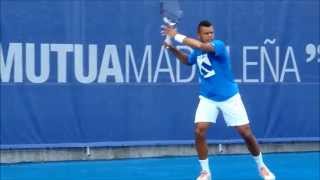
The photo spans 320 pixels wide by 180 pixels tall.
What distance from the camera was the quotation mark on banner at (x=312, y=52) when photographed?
11.9m

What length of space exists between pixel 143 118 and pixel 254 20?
76.7 inches

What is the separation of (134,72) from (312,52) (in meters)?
2.51

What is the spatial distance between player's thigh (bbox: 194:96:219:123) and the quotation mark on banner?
3.48 meters

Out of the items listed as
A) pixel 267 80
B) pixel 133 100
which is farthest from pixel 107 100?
pixel 267 80

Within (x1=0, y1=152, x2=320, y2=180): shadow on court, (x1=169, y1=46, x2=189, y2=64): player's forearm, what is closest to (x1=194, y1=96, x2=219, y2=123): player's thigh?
(x1=169, y1=46, x2=189, y2=64): player's forearm

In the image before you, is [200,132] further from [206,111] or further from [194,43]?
[194,43]

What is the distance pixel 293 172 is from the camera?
10.1m

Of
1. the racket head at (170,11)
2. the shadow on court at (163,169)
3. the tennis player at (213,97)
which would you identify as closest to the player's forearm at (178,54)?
the tennis player at (213,97)

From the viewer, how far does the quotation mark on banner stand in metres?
11.9

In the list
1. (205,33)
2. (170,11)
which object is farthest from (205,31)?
(170,11)

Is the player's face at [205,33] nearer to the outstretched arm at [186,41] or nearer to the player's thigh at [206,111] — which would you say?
the outstretched arm at [186,41]

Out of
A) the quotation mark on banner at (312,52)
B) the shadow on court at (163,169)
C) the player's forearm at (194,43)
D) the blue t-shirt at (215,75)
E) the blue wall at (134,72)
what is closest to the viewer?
the player's forearm at (194,43)

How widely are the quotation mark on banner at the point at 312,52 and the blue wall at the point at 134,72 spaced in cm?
1

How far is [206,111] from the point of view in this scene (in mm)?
8680
